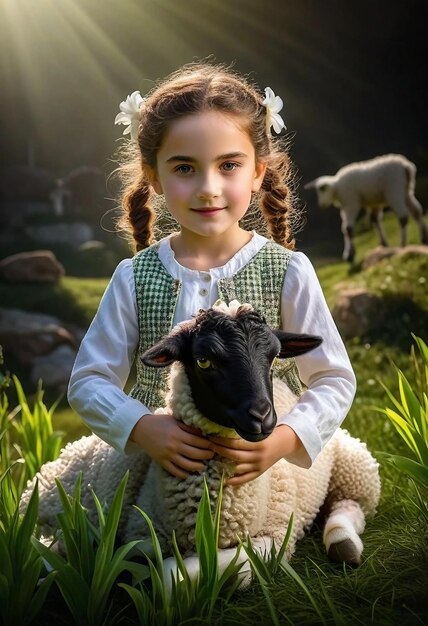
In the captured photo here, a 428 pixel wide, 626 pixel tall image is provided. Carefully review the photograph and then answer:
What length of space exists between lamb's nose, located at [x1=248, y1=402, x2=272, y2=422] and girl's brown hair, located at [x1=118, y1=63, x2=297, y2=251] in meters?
1.01

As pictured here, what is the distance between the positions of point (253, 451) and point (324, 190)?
145 inches

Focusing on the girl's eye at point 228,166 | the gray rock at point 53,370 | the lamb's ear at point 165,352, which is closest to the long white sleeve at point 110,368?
the lamb's ear at point 165,352

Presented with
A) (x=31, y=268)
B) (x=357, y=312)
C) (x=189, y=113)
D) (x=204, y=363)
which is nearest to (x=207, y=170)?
(x=189, y=113)

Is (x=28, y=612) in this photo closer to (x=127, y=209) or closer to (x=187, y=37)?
(x=127, y=209)

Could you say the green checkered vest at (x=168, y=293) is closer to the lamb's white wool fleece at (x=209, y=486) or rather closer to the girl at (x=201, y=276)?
the girl at (x=201, y=276)

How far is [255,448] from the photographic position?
219cm

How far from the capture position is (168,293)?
101 inches

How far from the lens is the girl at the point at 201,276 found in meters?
2.39

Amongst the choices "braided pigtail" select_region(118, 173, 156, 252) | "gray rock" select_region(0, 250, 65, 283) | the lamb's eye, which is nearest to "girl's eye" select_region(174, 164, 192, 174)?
"braided pigtail" select_region(118, 173, 156, 252)

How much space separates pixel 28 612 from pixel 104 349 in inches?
31.7

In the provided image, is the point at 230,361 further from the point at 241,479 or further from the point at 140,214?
the point at 140,214

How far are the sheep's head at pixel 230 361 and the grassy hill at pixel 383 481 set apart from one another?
0.50 metres

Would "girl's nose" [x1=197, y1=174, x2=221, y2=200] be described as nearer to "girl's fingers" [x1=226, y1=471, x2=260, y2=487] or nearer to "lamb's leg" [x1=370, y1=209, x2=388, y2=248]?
"girl's fingers" [x1=226, y1=471, x2=260, y2=487]

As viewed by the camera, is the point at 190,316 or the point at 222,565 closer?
the point at 222,565
